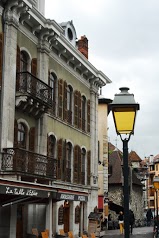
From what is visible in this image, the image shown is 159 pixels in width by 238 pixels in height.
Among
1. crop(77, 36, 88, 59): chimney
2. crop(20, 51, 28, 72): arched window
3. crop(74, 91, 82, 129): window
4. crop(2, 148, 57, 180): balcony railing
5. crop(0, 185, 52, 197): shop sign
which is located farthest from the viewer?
crop(77, 36, 88, 59): chimney

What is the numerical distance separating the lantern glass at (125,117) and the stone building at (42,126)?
26.5 ft

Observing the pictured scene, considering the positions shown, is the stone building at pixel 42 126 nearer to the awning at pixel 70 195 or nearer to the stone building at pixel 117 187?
the awning at pixel 70 195

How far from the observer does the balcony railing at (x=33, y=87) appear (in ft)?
70.7

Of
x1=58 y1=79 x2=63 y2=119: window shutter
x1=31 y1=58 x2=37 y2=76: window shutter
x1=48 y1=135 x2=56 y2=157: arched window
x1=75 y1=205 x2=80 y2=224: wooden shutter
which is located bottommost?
x1=75 y1=205 x2=80 y2=224: wooden shutter

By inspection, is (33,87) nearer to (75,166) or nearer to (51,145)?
(51,145)

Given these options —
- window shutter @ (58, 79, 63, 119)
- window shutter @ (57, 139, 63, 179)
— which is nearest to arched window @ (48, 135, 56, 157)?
window shutter @ (57, 139, 63, 179)

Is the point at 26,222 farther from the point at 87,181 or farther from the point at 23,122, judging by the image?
the point at 87,181

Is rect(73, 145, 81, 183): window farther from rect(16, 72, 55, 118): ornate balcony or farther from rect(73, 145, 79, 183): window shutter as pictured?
rect(16, 72, 55, 118): ornate balcony

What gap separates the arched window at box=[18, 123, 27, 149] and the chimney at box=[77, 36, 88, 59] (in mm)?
10963

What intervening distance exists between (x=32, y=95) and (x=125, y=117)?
44.7 feet

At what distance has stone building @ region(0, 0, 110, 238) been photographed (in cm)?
2008

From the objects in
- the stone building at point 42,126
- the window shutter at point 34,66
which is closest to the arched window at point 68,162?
the stone building at point 42,126

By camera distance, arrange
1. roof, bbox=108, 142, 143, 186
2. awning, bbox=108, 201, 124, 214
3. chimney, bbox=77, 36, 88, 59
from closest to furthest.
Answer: chimney, bbox=77, 36, 88, 59, awning, bbox=108, 201, 124, 214, roof, bbox=108, 142, 143, 186

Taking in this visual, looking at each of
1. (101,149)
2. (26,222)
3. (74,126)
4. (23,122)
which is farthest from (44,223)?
(101,149)
